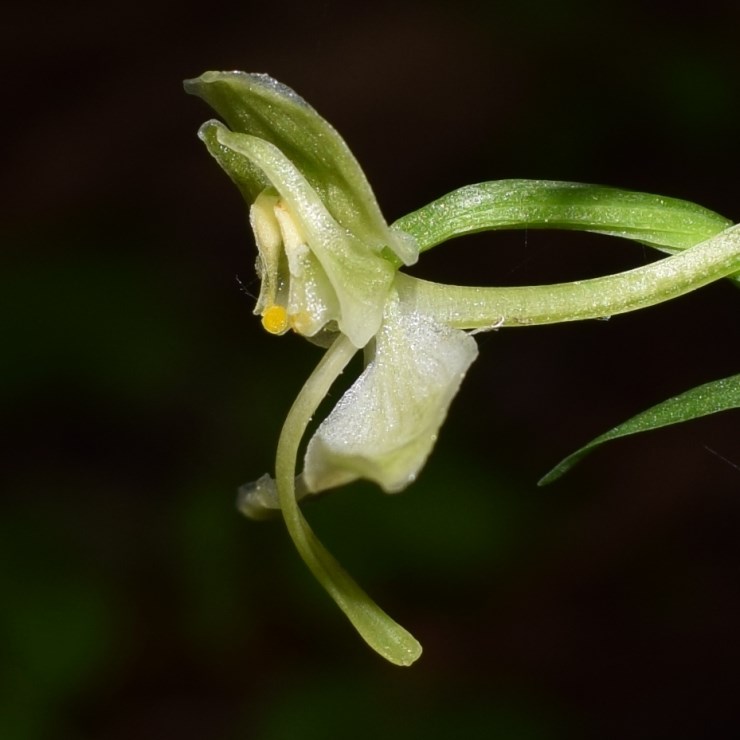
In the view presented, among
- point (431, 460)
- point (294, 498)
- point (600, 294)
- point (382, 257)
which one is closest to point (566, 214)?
point (600, 294)

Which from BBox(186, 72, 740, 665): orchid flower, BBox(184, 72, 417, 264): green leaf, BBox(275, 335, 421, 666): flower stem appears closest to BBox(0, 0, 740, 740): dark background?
BBox(275, 335, 421, 666): flower stem

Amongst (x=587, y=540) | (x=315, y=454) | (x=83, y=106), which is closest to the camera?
(x=315, y=454)

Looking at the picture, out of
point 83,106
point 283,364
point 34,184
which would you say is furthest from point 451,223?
point 83,106

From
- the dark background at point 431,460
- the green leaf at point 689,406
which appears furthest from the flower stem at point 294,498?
the dark background at point 431,460

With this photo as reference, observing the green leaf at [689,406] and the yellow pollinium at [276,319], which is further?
the yellow pollinium at [276,319]

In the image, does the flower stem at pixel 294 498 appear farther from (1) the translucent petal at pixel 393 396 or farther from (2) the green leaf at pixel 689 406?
(2) the green leaf at pixel 689 406

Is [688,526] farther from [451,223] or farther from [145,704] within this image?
[451,223]

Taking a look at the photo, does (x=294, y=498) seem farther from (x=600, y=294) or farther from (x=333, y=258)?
(x=600, y=294)

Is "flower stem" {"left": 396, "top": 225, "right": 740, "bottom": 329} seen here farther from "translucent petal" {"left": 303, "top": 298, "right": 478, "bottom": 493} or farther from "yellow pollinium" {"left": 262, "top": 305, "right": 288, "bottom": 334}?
"yellow pollinium" {"left": 262, "top": 305, "right": 288, "bottom": 334}
